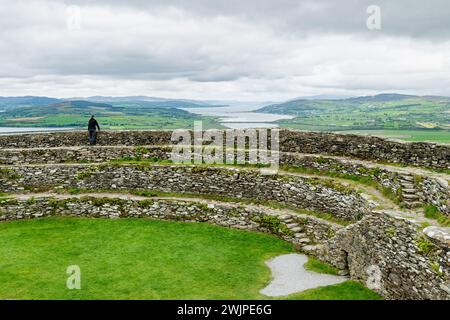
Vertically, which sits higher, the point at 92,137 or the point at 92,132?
the point at 92,132

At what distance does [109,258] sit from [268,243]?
680 cm

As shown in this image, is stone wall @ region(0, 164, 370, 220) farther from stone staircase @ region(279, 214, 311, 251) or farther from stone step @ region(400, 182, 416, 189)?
stone step @ region(400, 182, 416, 189)

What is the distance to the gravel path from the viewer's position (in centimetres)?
1275

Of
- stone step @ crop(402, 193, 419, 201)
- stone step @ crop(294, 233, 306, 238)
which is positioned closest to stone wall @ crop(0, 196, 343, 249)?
stone step @ crop(294, 233, 306, 238)

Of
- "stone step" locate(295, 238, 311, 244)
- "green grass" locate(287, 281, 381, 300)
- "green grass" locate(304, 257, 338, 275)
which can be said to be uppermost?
"stone step" locate(295, 238, 311, 244)

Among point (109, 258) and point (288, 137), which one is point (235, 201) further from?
point (109, 258)

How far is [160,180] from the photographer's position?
21828 mm

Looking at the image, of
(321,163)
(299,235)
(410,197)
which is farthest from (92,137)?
(410,197)

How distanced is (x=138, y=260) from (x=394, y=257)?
30.0 feet

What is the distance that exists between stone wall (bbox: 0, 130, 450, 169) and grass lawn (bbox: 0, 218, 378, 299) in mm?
7093

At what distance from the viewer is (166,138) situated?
26.1m

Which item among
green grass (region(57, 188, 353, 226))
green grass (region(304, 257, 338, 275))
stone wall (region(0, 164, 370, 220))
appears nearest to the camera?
green grass (region(304, 257, 338, 275))

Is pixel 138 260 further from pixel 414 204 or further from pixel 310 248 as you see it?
pixel 414 204

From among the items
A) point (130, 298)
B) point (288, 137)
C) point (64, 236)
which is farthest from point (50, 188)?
point (288, 137)
